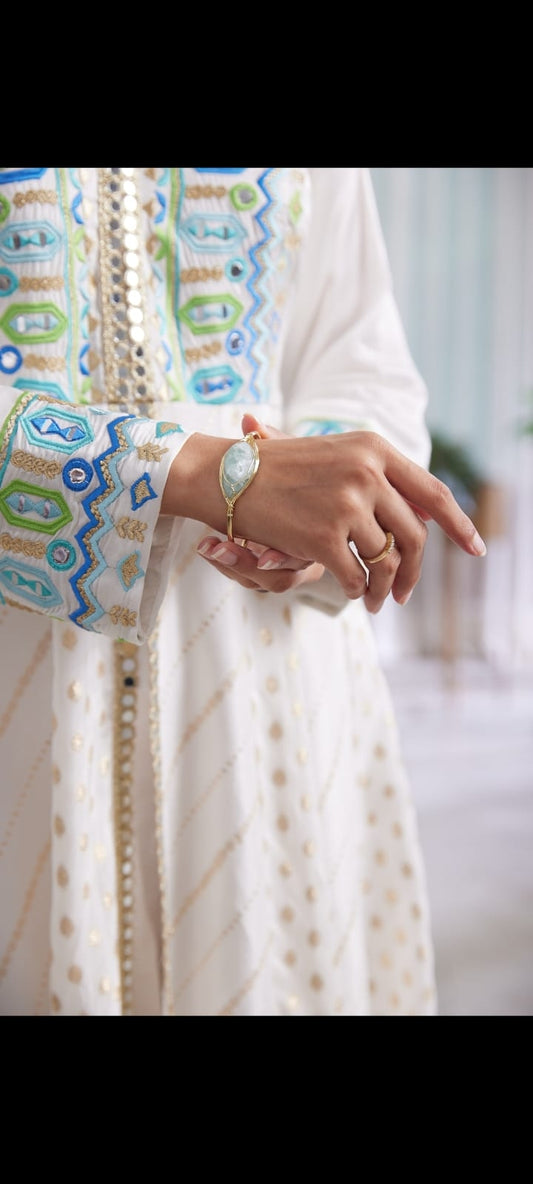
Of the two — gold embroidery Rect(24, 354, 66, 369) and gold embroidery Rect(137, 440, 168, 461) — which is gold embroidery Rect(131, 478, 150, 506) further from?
gold embroidery Rect(24, 354, 66, 369)

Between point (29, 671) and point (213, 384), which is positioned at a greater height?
point (213, 384)

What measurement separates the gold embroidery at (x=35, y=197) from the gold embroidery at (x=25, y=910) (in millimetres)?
479

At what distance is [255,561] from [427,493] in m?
0.12

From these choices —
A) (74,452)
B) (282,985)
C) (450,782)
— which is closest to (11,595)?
(74,452)

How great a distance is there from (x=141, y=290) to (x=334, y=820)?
472 millimetres

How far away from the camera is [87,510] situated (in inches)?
23.0

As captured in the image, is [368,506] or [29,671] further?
[29,671]

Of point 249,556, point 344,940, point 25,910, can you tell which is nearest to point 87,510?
point 249,556

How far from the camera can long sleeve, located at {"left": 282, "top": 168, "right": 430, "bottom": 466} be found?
2.69 ft

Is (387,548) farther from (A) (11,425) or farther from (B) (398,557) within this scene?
(A) (11,425)

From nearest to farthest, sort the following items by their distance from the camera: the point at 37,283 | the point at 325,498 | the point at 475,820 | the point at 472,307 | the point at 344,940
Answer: the point at 325,498, the point at 37,283, the point at 344,940, the point at 475,820, the point at 472,307

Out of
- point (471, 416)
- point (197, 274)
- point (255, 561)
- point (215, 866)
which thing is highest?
point (471, 416)

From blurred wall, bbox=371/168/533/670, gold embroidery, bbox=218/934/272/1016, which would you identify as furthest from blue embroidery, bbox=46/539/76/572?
blurred wall, bbox=371/168/533/670

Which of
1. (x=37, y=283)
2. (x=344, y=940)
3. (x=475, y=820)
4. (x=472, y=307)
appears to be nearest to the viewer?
(x=37, y=283)
